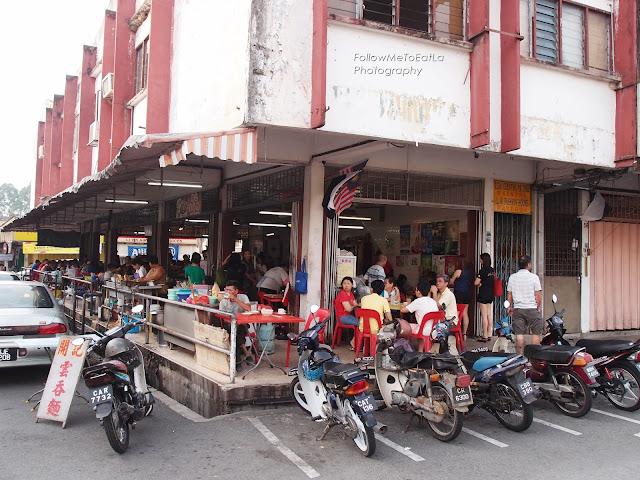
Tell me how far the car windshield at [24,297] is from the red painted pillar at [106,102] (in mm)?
7274

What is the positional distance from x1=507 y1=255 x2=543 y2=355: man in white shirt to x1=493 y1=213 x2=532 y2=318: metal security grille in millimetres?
2587

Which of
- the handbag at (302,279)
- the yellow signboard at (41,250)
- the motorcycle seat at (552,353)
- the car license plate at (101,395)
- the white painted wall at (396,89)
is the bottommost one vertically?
the car license plate at (101,395)

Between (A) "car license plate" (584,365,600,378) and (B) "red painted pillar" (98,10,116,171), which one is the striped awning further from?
(B) "red painted pillar" (98,10,116,171)

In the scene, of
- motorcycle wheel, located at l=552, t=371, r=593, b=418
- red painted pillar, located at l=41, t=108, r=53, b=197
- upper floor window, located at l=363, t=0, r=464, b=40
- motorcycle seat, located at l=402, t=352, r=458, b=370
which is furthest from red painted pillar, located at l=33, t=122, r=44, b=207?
motorcycle wheel, located at l=552, t=371, r=593, b=418

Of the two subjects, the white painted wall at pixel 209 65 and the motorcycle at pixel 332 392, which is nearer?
the motorcycle at pixel 332 392

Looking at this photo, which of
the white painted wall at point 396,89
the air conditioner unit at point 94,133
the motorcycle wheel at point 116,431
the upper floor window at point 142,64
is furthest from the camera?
the air conditioner unit at point 94,133

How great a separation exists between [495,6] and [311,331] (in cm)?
637

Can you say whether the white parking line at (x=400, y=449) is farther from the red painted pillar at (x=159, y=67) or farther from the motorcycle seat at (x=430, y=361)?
the red painted pillar at (x=159, y=67)

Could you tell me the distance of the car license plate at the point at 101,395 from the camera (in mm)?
4770

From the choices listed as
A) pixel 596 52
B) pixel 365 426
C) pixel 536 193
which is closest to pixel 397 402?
pixel 365 426

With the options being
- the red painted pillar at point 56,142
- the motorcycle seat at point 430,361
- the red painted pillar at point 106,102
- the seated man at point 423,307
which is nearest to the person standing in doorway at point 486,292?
the seated man at point 423,307

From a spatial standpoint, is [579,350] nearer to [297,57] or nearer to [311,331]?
[311,331]

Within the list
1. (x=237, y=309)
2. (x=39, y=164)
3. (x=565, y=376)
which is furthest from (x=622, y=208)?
(x=39, y=164)

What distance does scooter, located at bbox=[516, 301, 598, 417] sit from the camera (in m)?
6.11
